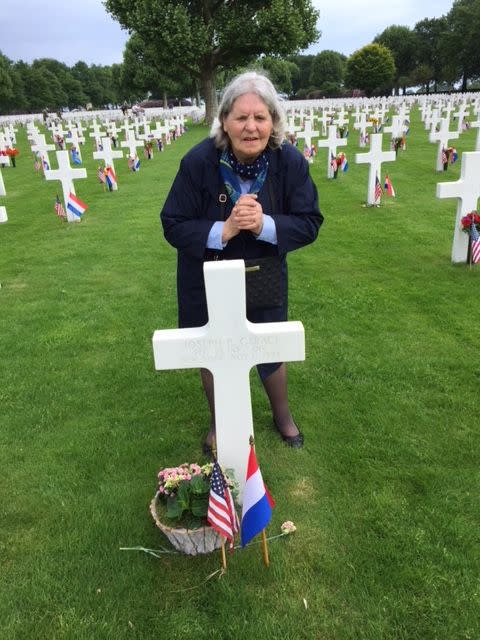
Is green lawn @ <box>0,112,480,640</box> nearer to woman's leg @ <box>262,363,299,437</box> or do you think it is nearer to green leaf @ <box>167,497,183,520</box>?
woman's leg @ <box>262,363,299,437</box>

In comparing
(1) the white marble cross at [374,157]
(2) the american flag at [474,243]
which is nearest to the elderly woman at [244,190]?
(2) the american flag at [474,243]

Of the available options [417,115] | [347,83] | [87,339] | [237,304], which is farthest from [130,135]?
[347,83]

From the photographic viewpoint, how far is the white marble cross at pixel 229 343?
2.11 metres

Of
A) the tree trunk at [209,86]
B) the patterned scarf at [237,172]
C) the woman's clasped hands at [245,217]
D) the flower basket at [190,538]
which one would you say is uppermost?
the tree trunk at [209,86]

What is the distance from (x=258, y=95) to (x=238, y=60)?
28.0m

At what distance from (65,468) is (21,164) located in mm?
18407

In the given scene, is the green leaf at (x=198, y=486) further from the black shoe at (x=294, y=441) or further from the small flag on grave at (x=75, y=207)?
the small flag on grave at (x=75, y=207)

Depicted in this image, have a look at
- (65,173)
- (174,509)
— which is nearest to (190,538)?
(174,509)

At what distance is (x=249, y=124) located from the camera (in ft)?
7.30

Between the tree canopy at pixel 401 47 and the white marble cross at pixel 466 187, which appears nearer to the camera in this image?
the white marble cross at pixel 466 187

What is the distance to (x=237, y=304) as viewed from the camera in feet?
7.04

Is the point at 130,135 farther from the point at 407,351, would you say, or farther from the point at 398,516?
the point at 398,516

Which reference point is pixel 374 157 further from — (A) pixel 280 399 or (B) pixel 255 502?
(B) pixel 255 502

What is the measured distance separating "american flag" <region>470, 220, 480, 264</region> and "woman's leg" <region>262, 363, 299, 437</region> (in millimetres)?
3662
